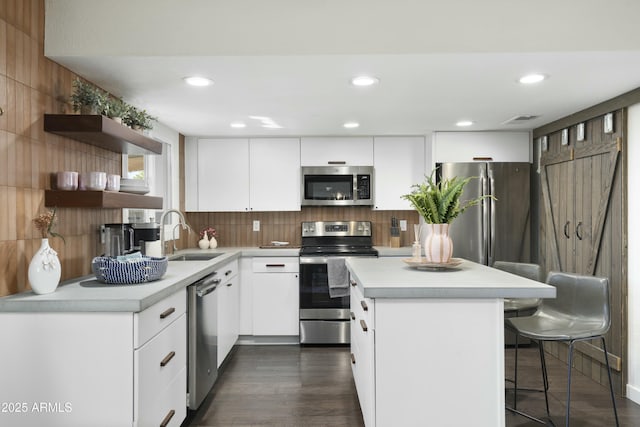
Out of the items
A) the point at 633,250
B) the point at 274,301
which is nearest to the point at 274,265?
the point at 274,301

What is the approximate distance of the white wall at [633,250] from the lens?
2.90 m

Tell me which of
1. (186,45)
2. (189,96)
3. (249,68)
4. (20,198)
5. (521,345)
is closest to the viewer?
(20,198)

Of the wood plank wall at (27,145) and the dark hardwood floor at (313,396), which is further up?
the wood plank wall at (27,145)

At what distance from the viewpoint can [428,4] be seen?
2.22 meters

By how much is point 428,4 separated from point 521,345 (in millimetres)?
3294

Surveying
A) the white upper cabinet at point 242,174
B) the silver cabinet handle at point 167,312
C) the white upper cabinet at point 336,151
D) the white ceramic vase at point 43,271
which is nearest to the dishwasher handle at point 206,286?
the silver cabinet handle at point 167,312

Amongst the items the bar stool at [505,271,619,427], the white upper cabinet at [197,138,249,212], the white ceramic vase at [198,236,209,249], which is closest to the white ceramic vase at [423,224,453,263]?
the bar stool at [505,271,619,427]

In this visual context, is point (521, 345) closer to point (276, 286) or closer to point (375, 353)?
point (276, 286)

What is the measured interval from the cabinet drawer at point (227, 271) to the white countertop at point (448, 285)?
1.37 m

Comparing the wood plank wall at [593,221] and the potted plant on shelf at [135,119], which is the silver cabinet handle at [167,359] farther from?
the wood plank wall at [593,221]

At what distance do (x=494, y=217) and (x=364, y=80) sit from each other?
7.32 feet

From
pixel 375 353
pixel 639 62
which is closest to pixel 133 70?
pixel 375 353

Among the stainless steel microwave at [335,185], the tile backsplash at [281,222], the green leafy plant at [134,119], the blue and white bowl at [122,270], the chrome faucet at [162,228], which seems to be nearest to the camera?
the blue and white bowl at [122,270]

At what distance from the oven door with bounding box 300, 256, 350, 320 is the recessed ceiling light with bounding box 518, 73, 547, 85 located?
2262 mm
